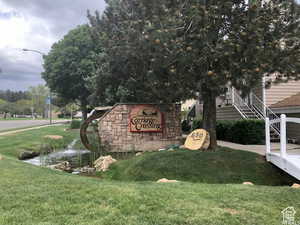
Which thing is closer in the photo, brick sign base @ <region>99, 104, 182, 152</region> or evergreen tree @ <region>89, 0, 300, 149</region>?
evergreen tree @ <region>89, 0, 300, 149</region>

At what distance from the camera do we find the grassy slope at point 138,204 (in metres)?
2.76

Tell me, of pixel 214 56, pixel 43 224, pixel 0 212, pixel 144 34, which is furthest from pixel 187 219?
pixel 144 34

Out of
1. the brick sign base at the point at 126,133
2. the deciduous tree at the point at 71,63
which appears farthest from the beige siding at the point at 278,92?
the deciduous tree at the point at 71,63

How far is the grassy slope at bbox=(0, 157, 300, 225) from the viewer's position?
2.76m

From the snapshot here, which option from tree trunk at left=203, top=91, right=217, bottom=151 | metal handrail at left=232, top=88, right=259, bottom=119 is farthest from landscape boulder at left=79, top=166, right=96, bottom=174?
metal handrail at left=232, top=88, right=259, bottom=119

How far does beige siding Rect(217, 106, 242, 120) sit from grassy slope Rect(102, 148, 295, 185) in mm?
6153

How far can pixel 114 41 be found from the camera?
8641mm

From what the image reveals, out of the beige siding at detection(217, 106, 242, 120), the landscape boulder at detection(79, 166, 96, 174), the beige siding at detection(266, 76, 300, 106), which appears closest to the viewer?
the landscape boulder at detection(79, 166, 96, 174)

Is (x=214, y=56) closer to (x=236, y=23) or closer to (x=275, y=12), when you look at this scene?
(x=236, y=23)

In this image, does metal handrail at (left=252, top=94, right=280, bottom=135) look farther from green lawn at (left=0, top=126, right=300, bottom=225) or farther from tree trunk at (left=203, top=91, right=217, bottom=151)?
green lawn at (left=0, top=126, right=300, bottom=225)

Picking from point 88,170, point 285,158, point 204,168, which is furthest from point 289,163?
point 88,170

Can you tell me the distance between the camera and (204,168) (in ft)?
20.4

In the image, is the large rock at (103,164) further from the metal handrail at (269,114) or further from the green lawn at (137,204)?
the metal handrail at (269,114)

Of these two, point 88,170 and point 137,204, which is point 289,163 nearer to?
point 137,204
